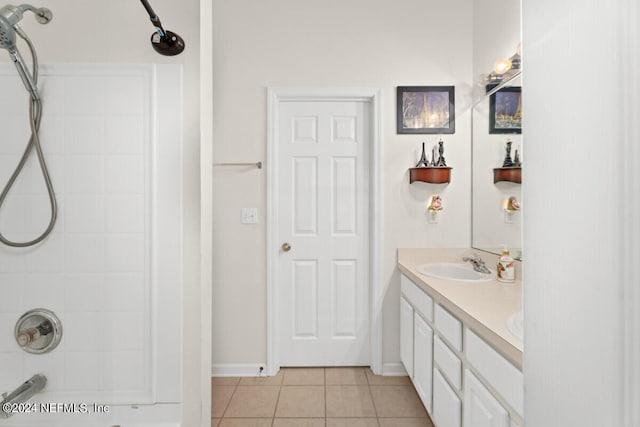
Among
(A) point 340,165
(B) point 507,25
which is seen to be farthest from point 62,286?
(B) point 507,25

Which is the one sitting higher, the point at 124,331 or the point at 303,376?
the point at 124,331

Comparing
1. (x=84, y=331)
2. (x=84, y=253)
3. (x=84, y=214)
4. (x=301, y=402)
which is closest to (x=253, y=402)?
(x=301, y=402)

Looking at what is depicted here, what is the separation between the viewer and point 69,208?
1306 mm

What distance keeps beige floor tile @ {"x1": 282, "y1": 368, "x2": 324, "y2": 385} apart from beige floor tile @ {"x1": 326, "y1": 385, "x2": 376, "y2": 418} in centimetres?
13

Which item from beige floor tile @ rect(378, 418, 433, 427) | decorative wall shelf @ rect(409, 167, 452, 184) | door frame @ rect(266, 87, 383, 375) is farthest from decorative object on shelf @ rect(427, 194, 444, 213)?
beige floor tile @ rect(378, 418, 433, 427)

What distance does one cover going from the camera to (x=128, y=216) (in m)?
1.33

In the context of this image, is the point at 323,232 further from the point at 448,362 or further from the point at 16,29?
the point at 16,29

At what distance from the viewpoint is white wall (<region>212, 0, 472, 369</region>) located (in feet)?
7.68

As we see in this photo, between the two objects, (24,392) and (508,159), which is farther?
(508,159)

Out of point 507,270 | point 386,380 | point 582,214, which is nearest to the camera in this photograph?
point 582,214

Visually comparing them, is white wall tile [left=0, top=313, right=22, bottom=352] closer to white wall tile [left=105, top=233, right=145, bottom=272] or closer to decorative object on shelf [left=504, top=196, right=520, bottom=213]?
white wall tile [left=105, top=233, right=145, bottom=272]

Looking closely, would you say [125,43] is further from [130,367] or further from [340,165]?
[340,165]

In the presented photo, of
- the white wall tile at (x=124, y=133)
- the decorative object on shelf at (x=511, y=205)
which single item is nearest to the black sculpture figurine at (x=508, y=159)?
the decorative object on shelf at (x=511, y=205)

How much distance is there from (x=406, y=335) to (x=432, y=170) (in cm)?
113
